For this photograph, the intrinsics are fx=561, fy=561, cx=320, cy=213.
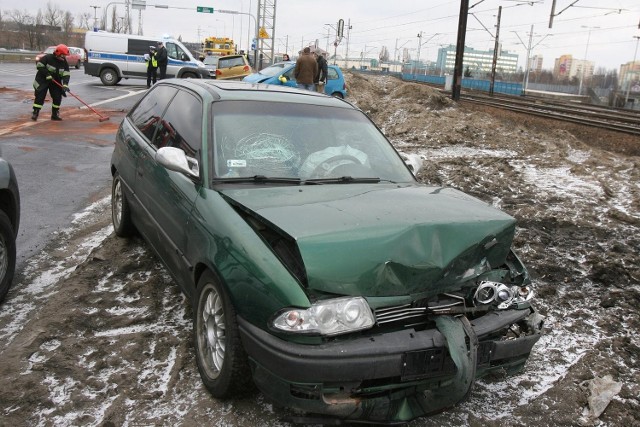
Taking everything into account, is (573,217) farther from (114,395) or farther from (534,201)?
(114,395)

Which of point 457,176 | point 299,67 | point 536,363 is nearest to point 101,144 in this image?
point 299,67

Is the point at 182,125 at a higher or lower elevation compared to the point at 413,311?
higher

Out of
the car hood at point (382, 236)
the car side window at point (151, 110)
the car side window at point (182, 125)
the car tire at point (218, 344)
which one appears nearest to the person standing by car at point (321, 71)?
the car side window at point (151, 110)

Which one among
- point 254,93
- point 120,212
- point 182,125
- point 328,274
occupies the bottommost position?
point 120,212

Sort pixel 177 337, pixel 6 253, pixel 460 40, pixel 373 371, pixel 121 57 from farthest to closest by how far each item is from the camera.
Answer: pixel 121 57, pixel 460 40, pixel 6 253, pixel 177 337, pixel 373 371

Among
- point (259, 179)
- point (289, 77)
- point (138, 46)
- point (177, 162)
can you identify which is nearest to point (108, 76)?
point (138, 46)

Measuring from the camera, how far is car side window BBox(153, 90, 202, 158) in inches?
150

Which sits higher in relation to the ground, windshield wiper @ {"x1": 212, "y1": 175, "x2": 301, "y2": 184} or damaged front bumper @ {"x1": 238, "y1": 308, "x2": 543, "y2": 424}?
windshield wiper @ {"x1": 212, "y1": 175, "x2": 301, "y2": 184}

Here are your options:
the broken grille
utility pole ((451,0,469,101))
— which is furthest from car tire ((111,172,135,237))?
utility pole ((451,0,469,101))

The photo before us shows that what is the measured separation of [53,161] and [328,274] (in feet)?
25.6

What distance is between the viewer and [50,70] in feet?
43.0

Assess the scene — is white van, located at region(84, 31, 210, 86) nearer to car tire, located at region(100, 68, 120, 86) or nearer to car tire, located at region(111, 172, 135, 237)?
car tire, located at region(100, 68, 120, 86)

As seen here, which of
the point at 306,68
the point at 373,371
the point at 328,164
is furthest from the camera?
the point at 306,68

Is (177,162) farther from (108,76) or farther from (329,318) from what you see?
(108,76)
